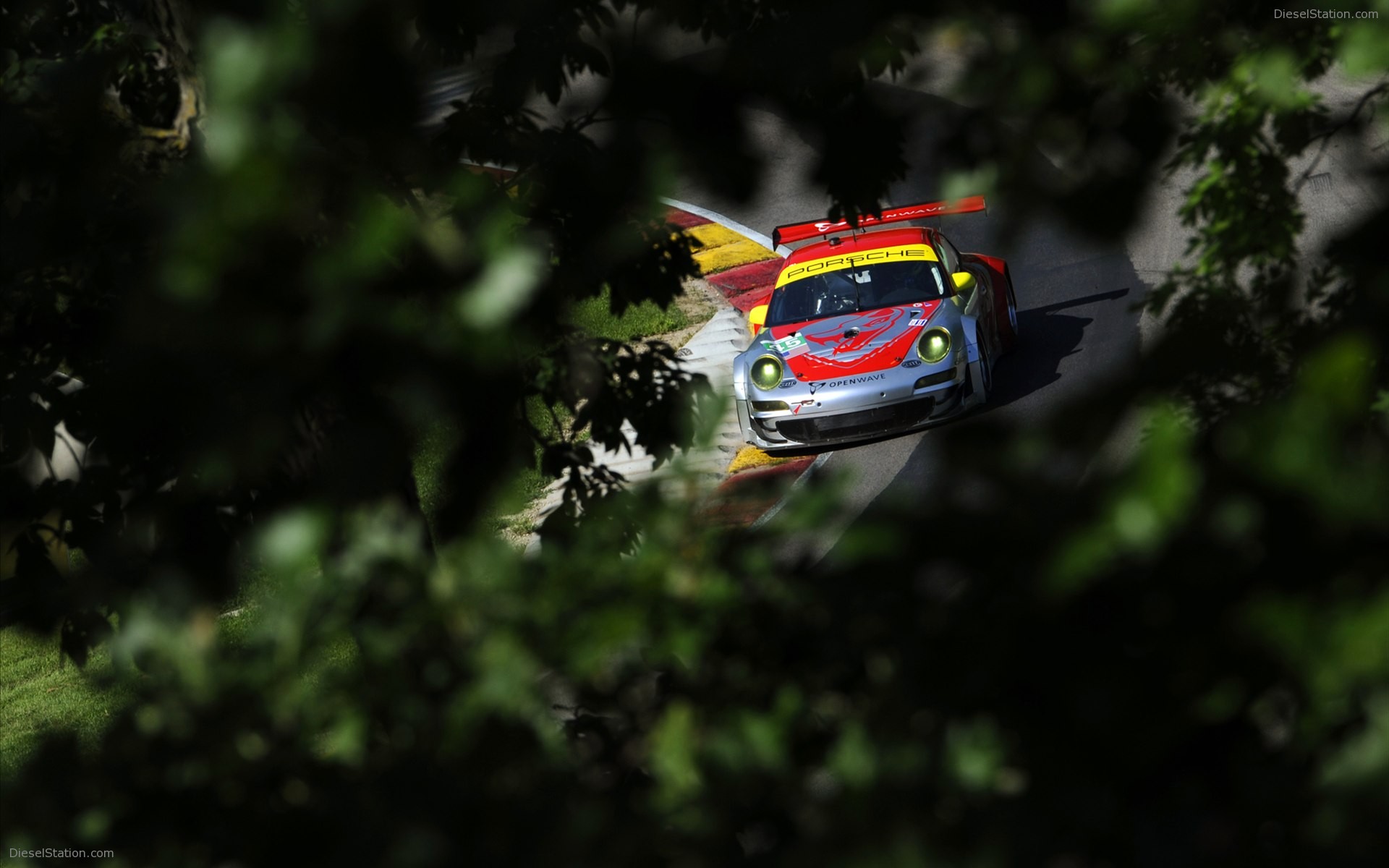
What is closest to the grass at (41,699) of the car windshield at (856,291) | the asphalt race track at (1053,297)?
the asphalt race track at (1053,297)

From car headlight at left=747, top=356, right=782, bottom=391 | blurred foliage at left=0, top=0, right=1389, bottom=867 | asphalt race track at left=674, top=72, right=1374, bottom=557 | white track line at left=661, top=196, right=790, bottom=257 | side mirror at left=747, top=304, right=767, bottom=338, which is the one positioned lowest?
white track line at left=661, top=196, right=790, bottom=257

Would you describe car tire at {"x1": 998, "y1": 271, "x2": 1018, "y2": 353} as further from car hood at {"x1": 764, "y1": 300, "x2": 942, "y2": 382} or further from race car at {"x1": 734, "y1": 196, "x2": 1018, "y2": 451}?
car hood at {"x1": 764, "y1": 300, "x2": 942, "y2": 382}

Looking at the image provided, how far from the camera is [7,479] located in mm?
3332

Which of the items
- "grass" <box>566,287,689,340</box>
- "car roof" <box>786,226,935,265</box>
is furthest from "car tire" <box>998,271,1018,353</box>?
"grass" <box>566,287,689,340</box>

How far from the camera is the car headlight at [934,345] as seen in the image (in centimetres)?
1027

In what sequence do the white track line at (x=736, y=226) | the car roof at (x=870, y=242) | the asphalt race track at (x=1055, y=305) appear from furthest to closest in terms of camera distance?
the white track line at (x=736, y=226), the car roof at (x=870, y=242), the asphalt race track at (x=1055, y=305)

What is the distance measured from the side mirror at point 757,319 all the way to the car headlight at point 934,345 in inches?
63.1

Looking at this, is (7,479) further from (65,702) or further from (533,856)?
(65,702)

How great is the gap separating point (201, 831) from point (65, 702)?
878 centimetres

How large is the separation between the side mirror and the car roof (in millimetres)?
617

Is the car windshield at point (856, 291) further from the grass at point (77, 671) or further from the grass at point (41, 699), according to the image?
the grass at point (41, 699)

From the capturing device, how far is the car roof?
11570mm

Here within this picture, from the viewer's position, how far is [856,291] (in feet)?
36.8

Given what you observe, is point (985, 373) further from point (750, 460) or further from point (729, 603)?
point (729, 603)
